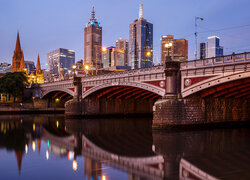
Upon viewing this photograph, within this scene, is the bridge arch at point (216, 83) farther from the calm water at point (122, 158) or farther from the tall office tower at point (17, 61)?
the tall office tower at point (17, 61)

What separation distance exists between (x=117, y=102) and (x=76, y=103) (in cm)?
782

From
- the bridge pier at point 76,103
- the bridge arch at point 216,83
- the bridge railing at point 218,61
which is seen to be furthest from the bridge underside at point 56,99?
the bridge arch at point 216,83

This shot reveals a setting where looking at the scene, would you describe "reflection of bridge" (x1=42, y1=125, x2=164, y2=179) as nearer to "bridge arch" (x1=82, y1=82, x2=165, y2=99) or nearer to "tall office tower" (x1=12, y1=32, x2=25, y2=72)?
"bridge arch" (x1=82, y1=82, x2=165, y2=99)

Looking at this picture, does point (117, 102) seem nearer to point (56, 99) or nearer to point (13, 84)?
point (56, 99)

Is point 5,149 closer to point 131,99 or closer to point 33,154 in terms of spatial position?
point 33,154

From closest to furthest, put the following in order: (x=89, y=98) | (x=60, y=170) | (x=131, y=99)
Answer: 1. (x=60, y=170)
2. (x=89, y=98)
3. (x=131, y=99)

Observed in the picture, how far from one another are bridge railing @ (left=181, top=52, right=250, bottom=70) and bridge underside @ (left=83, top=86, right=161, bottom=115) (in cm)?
1809

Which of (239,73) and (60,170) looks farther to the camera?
(239,73)

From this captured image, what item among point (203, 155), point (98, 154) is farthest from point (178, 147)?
point (98, 154)

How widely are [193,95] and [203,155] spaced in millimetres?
11871

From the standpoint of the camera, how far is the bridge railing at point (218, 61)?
71.3 feet

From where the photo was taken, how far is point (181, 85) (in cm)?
2644

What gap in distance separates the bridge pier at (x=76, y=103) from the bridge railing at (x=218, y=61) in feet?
80.3

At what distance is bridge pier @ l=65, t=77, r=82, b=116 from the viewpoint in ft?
148
